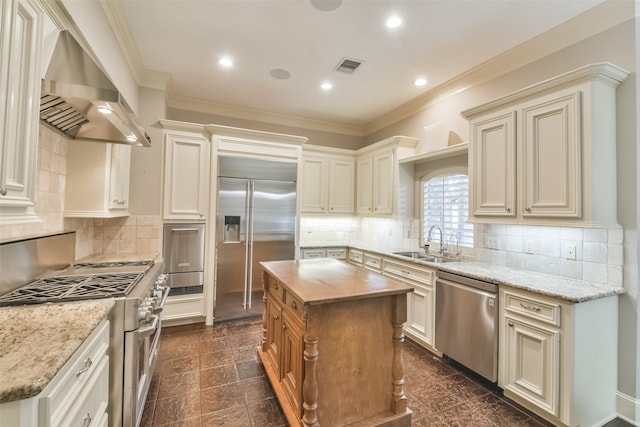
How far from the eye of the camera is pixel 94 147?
2.38 m

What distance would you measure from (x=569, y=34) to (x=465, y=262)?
2.15 m

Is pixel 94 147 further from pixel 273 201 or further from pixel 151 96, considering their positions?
pixel 273 201

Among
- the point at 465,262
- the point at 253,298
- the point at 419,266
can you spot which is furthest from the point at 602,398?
the point at 253,298

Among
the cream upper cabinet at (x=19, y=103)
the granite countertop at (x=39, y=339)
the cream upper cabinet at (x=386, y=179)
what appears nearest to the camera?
the granite countertop at (x=39, y=339)

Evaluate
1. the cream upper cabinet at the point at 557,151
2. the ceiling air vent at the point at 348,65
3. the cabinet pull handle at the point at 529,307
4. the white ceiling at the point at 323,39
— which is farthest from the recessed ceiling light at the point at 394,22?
the cabinet pull handle at the point at 529,307

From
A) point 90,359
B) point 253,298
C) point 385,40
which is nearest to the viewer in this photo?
point 90,359

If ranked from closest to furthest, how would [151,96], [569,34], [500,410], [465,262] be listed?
[500,410] → [569,34] → [465,262] → [151,96]

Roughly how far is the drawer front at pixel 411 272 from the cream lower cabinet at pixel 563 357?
790 millimetres

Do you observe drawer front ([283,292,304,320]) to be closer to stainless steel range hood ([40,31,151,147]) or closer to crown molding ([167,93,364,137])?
stainless steel range hood ([40,31,151,147])

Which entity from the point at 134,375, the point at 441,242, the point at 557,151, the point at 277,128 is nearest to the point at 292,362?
the point at 134,375

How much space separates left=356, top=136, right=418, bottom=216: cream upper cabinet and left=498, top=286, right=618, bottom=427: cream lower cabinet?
6.47ft

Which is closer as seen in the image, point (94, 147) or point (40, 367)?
point (40, 367)

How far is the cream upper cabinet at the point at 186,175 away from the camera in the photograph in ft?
11.2

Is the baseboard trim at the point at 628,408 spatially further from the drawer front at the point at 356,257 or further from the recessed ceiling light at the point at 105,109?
the recessed ceiling light at the point at 105,109
